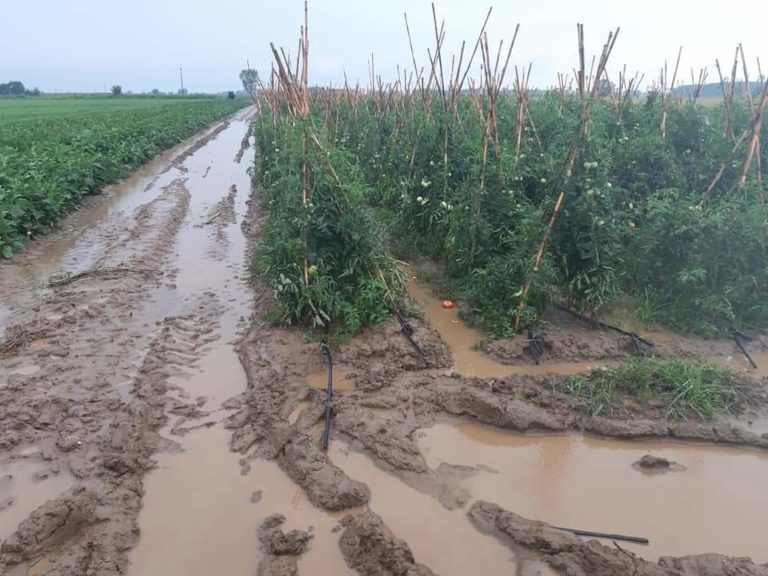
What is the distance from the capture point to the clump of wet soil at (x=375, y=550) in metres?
3.09

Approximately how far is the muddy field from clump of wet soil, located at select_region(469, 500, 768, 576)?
0.5 inches

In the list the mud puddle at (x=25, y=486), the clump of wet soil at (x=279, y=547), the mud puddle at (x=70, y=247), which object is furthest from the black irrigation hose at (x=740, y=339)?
the mud puddle at (x=70, y=247)

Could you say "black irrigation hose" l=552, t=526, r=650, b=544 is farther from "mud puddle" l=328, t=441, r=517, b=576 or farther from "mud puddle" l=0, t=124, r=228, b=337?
"mud puddle" l=0, t=124, r=228, b=337

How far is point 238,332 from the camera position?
6.16 m

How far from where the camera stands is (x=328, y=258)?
6246mm

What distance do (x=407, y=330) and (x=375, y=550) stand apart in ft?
9.11

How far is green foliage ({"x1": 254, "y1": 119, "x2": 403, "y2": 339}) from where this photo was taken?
233 inches

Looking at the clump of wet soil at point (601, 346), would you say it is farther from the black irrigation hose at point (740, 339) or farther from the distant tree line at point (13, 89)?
the distant tree line at point (13, 89)

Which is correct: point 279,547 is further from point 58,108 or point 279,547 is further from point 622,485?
point 58,108

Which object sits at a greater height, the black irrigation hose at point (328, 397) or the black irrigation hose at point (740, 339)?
the black irrigation hose at point (740, 339)

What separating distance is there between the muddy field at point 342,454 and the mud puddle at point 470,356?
28 millimetres

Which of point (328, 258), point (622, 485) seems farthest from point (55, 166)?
point (622, 485)

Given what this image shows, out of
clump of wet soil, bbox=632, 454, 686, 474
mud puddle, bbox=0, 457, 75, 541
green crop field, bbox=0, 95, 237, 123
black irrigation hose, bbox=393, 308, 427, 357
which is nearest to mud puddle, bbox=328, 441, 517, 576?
clump of wet soil, bbox=632, 454, 686, 474

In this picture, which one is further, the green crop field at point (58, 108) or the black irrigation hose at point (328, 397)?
the green crop field at point (58, 108)
